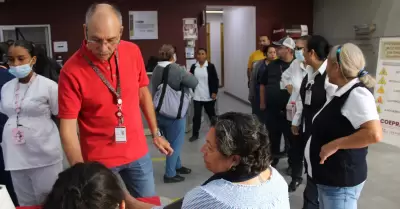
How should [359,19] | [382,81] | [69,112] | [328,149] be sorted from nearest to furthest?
[69,112], [328,149], [382,81], [359,19]

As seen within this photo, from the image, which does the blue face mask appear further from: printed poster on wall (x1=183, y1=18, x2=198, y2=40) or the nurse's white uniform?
printed poster on wall (x1=183, y1=18, x2=198, y2=40)

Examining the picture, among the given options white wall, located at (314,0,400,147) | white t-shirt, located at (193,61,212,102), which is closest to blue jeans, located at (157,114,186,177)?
white t-shirt, located at (193,61,212,102)

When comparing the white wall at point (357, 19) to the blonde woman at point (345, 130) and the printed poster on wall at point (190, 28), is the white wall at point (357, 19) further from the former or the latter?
the blonde woman at point (345, 130)

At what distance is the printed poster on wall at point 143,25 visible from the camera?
7637 mm

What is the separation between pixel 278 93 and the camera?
4.25 meters

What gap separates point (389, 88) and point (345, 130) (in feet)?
12.0

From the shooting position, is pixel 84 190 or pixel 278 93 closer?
pixel 84 190

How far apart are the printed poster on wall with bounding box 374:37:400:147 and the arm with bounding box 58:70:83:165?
458 centimetres

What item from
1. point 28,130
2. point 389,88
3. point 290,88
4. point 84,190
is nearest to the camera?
point 84,190

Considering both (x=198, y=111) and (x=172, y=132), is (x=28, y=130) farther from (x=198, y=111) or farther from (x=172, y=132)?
(x=198, y=111)

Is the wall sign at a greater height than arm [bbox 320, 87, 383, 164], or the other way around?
the wall sign

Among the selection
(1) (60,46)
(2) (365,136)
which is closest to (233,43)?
(1) (60,46)

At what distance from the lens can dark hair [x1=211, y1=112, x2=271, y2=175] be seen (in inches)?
46.9

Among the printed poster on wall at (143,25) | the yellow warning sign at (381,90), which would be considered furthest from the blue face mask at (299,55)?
the printed poster on wall at (143,25)
